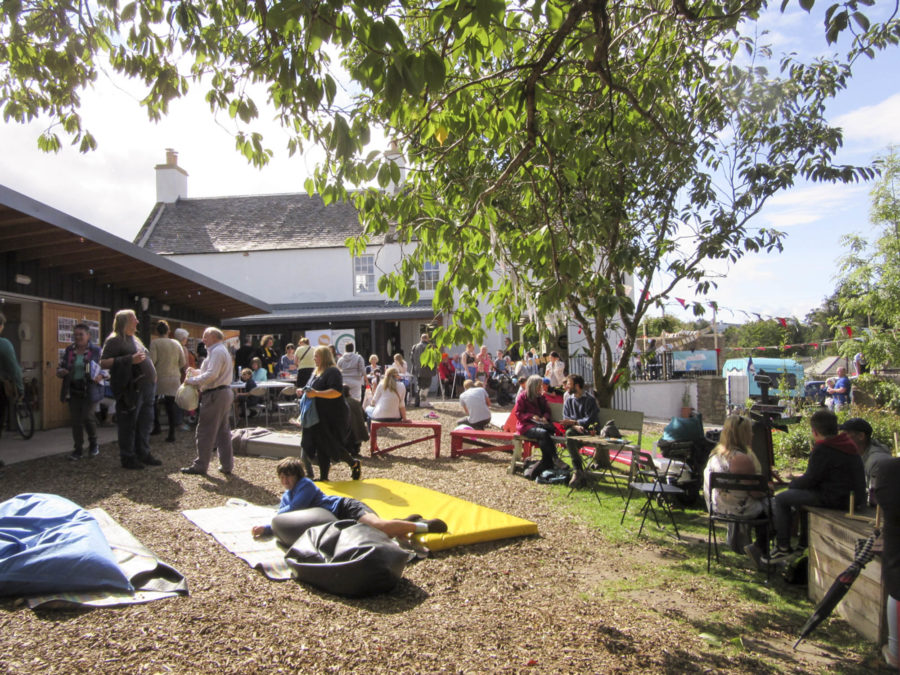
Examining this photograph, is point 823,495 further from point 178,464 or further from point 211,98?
point 178,464

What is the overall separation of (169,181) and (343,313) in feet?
38.3

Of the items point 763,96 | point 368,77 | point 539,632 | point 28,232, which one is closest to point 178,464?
point 28,232

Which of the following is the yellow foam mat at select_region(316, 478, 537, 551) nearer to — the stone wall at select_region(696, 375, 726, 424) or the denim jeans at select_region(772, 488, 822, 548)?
the denim jeans at select_region(772, 488, 822, 548)

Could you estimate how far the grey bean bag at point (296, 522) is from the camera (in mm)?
4855

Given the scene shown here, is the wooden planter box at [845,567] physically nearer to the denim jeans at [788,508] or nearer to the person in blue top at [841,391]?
the denim jeans at [788,508]

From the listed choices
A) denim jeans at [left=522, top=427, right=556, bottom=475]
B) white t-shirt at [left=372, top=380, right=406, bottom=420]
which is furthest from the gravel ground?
white t-shirt at [left=372, top=380, right=406, bottom=420]

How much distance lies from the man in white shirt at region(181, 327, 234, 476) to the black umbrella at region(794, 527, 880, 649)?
5.96 meters

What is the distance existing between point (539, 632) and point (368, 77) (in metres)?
3.18

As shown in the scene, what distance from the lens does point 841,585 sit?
11.3ft

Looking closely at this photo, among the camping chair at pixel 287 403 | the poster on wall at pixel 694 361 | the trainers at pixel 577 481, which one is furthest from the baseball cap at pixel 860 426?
the poster on wall at pixel 694 361

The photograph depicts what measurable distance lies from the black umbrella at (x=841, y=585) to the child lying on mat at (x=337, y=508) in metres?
2.58

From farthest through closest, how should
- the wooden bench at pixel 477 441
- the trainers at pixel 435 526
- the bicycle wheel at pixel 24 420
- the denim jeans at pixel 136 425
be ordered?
the bicycle wheel at pixel 24 420
the wooden bench at pixel 477 441
the denim jeans at pixel 136 425
the trainers at pixel 435 526

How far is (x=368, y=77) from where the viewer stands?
3256 mm

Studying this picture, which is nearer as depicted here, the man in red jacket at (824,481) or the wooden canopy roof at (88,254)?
the man in red jacket at (824,481)
